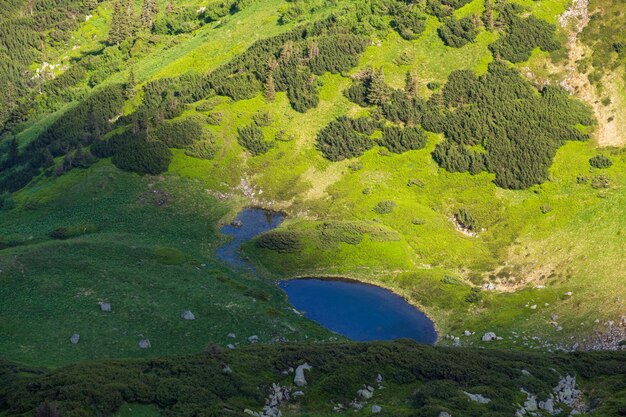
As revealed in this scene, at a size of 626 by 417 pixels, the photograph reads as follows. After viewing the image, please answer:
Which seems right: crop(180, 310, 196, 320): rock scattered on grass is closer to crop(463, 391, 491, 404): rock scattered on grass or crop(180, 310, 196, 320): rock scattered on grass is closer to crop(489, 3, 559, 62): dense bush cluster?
crop(463, 391, 491, 404): rock scattered on grass

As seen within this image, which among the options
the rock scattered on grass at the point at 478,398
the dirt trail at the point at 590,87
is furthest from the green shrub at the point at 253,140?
the rock scattered on grass at the point at 478,398

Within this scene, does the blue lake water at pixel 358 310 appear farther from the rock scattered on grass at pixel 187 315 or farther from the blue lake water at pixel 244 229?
the rock scattered on grass at pixel 187 315

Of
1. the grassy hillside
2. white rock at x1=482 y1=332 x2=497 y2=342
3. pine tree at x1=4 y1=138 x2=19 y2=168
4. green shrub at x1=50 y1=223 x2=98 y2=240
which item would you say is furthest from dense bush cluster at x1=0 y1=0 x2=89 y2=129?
white rock at x1=482 y1=332 x2=497 y2=342

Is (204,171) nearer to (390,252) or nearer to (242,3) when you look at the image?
(390,252)

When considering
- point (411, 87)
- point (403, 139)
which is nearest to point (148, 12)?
point (411, 87)

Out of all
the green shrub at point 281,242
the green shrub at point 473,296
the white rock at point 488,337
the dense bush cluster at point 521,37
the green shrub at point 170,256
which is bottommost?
the white rock at point 488,337

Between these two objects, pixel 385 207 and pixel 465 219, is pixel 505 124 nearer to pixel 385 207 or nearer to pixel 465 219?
pixel 465 219
